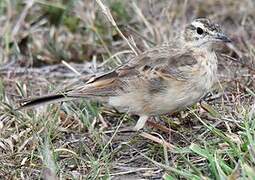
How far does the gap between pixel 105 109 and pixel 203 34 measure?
111cm

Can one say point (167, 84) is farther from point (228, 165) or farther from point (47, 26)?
point (47, 26)

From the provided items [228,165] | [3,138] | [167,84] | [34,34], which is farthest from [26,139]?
[34,34]

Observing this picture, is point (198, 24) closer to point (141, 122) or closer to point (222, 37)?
point (222, 37)

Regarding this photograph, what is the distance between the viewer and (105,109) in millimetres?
6270

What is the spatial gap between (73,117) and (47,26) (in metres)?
2.45

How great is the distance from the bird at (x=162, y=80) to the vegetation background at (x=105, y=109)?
0.66ft

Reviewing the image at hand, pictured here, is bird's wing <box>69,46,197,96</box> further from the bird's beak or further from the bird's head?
the bird's beak

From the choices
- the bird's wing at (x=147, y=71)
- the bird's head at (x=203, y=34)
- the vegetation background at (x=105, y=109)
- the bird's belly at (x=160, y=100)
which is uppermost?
the bird's head at (x=203, y=34)

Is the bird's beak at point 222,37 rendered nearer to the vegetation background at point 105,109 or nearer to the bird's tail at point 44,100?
the vegetation background at point 105,109

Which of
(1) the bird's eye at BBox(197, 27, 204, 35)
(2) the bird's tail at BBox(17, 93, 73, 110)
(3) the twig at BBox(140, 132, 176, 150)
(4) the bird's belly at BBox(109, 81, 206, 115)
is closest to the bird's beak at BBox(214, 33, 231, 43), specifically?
(1) the bird's eye at BBox(197, 27, 204, 35)

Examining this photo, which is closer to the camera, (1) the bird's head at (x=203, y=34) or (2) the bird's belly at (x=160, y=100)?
(2) the bird's belly at (x=160, y=100)

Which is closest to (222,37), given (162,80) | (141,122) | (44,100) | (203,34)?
(203,34)

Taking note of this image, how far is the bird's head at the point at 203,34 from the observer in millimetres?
5727

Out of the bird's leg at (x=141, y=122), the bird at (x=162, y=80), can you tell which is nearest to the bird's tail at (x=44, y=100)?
the bird at (x=162, y=80)
